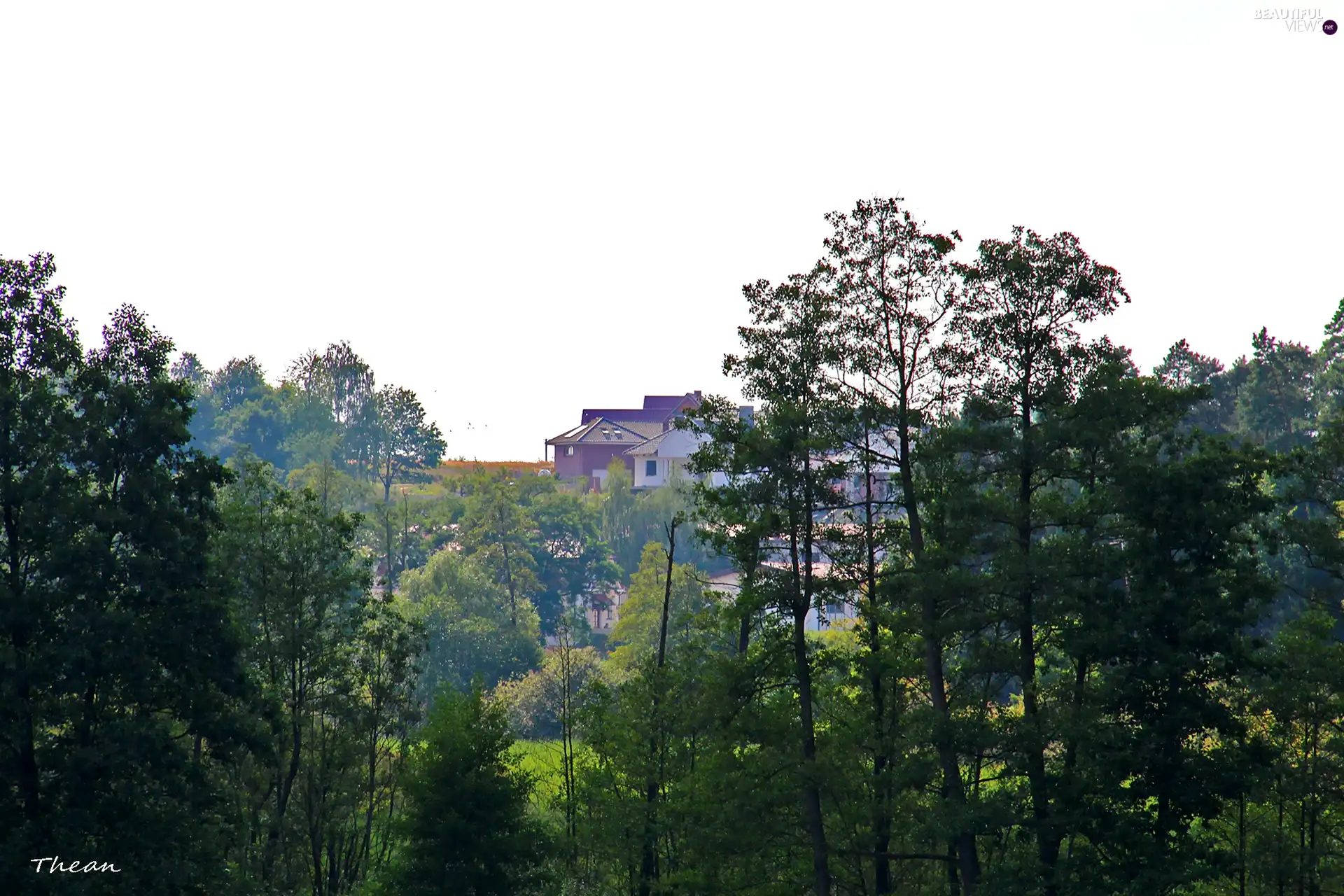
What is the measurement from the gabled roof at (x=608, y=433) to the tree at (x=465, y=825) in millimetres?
95650

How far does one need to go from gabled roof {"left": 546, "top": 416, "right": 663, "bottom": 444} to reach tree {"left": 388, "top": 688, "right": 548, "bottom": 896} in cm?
9565

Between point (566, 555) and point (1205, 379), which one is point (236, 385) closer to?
point (566, 555)

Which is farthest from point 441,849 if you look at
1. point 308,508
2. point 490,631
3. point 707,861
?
point 490,631

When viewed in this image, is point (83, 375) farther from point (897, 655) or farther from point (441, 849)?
point (897, 655)

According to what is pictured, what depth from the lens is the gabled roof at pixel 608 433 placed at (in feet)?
414

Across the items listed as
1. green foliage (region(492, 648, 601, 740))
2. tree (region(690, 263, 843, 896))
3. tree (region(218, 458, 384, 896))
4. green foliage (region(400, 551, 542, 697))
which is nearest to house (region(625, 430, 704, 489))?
green foliage (region(400, 551, 542, 697))

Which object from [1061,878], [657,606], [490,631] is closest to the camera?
[1061,878]

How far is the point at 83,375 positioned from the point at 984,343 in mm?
15457

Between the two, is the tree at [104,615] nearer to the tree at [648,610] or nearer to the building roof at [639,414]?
the tree at [648,610]

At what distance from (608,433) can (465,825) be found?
9994 centimetres

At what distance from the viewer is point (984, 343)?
21688mm

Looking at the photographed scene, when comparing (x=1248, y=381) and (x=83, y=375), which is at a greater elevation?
(x=1248, y=381)

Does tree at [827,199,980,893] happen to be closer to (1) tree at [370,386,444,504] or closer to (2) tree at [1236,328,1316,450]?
(2) tree at [1236,328,1316,450]


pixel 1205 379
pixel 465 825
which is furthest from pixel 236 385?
pixel 465 825
